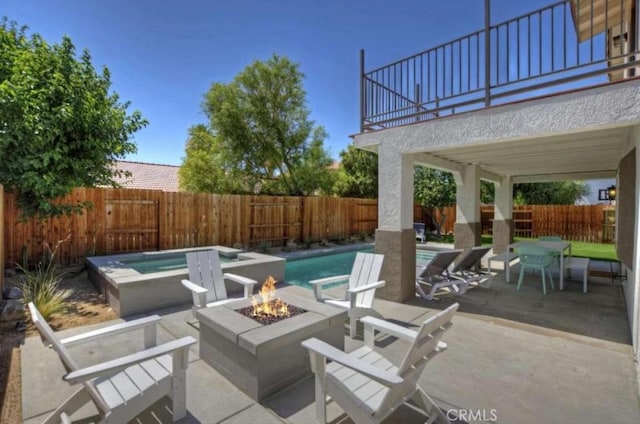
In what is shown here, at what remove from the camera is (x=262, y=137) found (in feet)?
55.1

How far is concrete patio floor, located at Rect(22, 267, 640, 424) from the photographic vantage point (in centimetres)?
262

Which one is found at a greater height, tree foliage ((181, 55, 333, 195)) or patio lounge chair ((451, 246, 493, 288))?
tree foliage ((181, 55, 333, 195))

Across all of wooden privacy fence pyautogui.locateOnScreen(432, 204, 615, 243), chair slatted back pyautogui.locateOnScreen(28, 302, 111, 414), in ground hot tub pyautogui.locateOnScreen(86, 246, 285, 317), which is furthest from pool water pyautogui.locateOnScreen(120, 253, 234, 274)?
wooden privacy fence pyautogui.locateOnScreen(432, 204, 615, 243)

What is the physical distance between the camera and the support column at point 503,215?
36.2ft

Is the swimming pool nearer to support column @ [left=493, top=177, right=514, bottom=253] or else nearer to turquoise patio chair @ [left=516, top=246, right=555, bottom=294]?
turquoise patio chair @ [left=516, top=246, right=555, bottom=294]

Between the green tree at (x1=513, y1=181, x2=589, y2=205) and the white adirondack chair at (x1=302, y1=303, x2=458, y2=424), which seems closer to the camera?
the white adirondack chair at (x1=302, y1=303, x2=458, y2=424)

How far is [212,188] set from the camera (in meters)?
17.4

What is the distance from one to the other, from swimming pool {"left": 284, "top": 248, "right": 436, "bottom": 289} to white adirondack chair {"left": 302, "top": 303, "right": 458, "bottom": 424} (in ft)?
19.7

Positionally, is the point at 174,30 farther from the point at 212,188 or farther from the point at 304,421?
the point at 304,421

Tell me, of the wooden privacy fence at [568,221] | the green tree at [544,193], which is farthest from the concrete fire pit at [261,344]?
the green tree at [544,193]

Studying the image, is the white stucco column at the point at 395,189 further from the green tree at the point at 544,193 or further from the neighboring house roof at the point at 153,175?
the neighboring house roof at the point at 153,175

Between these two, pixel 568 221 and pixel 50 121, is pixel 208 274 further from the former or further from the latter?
pixel 568 221

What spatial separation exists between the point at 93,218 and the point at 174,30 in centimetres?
605

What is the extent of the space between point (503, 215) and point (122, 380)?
460 inches
